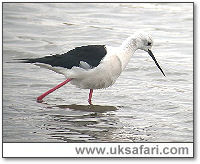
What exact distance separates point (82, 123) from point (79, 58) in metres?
0.92

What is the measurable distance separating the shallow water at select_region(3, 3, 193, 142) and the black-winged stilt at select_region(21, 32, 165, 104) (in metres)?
0.49

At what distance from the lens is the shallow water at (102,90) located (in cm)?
710

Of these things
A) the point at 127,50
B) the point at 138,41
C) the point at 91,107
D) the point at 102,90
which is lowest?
the point at 91,107

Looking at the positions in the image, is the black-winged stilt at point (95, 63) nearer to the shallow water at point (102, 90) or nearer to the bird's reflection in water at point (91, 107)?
the bird's reflection in water at point (91, 107)

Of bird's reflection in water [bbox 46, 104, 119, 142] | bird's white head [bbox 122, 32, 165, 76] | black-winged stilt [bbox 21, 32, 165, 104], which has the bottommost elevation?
bird's reflection in water [bbox 46, 104, 119, 142]

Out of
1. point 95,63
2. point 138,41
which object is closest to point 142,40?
point 138,41

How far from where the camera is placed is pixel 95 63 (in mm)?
7496

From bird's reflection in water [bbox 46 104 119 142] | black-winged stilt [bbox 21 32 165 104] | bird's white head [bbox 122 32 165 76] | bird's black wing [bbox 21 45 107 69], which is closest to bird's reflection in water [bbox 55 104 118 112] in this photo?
bird's reflection in water [bbox 46 104 119 142]

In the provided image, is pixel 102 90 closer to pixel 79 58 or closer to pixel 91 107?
pixel 91 107

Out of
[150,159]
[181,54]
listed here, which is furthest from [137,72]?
[150,159]

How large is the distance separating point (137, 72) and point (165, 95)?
1.30m

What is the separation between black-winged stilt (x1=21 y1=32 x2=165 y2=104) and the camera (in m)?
7.52

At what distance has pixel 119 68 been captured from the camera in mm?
7629

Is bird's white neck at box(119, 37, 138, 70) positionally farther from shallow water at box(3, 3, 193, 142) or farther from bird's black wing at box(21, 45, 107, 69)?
shallow water at box(3, 3, 193, 142)
